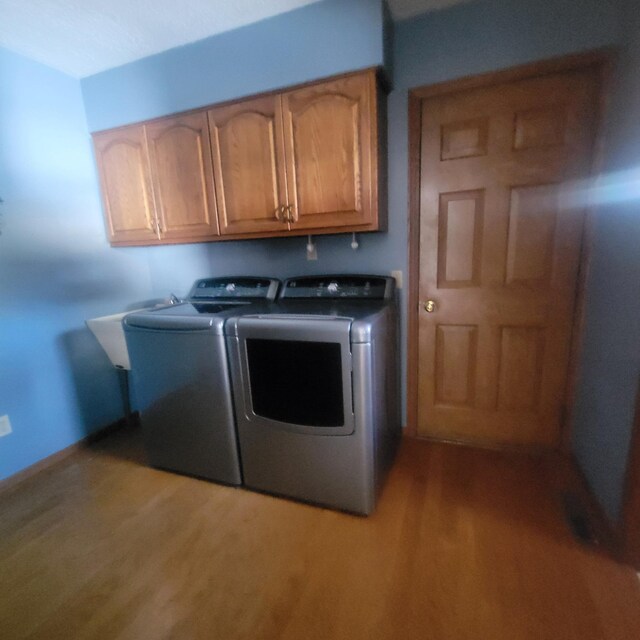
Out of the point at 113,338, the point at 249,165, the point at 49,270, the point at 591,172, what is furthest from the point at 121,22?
the point at 591,172

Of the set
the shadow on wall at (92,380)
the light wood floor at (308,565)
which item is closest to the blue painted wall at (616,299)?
the light wood floor at (308,565)

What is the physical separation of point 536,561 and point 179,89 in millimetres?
2790

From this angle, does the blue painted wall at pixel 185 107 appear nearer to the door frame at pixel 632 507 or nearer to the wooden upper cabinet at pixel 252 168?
the wooden upper cabinet at pixel 252 168

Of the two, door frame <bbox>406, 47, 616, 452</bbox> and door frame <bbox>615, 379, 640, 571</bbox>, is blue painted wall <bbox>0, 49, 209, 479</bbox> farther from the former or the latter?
door frame <bbox>615, 379, 640, 571</bbox>

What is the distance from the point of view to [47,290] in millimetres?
1973

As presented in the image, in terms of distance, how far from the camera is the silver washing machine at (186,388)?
1580 mm

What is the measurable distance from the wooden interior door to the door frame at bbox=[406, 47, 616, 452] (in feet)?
0.10

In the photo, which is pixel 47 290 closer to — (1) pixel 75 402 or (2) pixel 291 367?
(1) pixel 75 402

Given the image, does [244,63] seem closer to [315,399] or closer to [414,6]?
[414,6]

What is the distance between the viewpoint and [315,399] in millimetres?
1434

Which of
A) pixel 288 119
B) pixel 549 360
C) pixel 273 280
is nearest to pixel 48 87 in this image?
pixel 288 119

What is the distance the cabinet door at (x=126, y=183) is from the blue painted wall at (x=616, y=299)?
2.40 meters

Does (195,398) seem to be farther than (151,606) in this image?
Yes

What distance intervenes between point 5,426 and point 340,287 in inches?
79.2
